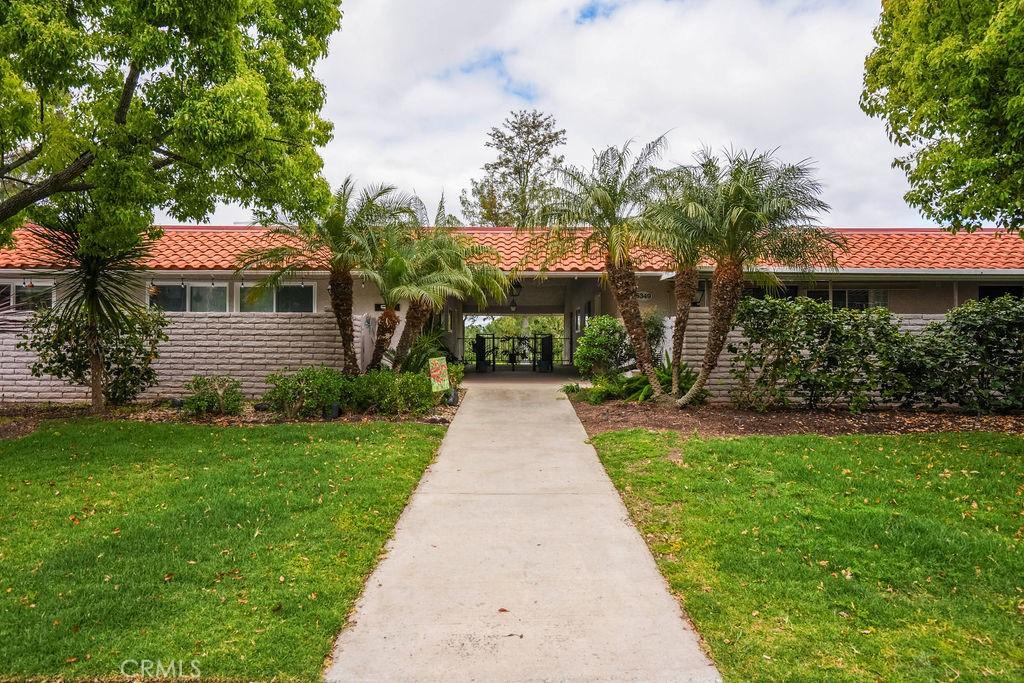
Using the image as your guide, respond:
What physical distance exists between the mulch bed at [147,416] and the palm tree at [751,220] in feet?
15.2

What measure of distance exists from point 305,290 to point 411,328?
192 inches

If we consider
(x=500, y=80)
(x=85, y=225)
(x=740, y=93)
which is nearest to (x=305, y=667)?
(x=85, y=225)

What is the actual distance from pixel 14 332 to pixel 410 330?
286 inches

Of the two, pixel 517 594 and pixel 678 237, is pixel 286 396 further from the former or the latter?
pixel 517 594

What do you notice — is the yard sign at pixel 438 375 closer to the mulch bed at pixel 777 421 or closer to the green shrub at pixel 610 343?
the mulch bed at pixel 777 421

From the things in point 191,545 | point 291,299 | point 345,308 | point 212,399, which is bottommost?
point 191,545

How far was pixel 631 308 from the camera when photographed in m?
10.4

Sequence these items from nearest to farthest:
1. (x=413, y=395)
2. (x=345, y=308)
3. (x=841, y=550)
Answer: (x=841, y=550)
(x=413, y=395)
(x=345, y=308)

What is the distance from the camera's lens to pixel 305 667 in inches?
121

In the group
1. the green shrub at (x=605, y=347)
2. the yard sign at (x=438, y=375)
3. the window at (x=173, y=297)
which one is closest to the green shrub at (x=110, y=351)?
the window at (x=173, y=297)

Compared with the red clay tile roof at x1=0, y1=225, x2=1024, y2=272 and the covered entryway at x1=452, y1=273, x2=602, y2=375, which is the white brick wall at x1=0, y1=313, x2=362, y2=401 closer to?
the red clay tile roof at x1=0, y1=225, x2=1024, y2=272

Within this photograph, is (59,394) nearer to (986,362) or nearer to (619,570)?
(619,570)

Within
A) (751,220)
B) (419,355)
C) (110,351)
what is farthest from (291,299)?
(751,220)

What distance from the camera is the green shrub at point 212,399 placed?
31.7 feet
